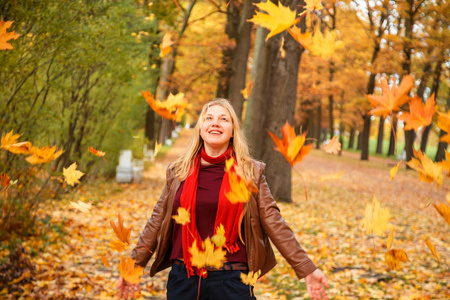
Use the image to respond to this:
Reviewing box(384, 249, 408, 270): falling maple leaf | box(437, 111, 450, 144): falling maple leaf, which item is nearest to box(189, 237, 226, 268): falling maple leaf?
box(384, 249, 408, 270): falling maple leaf

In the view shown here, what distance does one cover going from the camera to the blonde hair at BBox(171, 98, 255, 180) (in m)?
2.49

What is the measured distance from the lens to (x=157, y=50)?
478 inches

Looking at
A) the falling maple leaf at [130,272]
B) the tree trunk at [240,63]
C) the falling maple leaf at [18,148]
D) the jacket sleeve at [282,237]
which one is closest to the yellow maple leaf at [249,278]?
the jacket sleeve at [282,237]

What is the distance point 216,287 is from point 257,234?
1.20 feet

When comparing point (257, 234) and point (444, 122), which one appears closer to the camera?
point (444, 122)

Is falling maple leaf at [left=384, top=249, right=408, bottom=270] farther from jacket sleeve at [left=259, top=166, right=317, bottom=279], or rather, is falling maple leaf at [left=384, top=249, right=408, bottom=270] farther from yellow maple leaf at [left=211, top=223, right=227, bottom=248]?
yellow maple leaf at [left=211, top=223, right=227, bottom=248]

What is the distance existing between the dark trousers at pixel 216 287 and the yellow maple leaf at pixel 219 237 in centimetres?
25

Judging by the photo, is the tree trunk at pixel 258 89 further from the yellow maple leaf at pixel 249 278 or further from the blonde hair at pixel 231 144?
the yellow maple leaf at pixel 249 278

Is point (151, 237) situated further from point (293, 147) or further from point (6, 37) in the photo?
point (6, 37)

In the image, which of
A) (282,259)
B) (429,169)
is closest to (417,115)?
(429,169)

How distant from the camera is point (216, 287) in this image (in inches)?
91.0

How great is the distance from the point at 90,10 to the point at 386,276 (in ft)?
16.2

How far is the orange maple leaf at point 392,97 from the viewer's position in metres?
1.79

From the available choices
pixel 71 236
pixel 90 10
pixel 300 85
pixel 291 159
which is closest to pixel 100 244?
pixel 71 236
